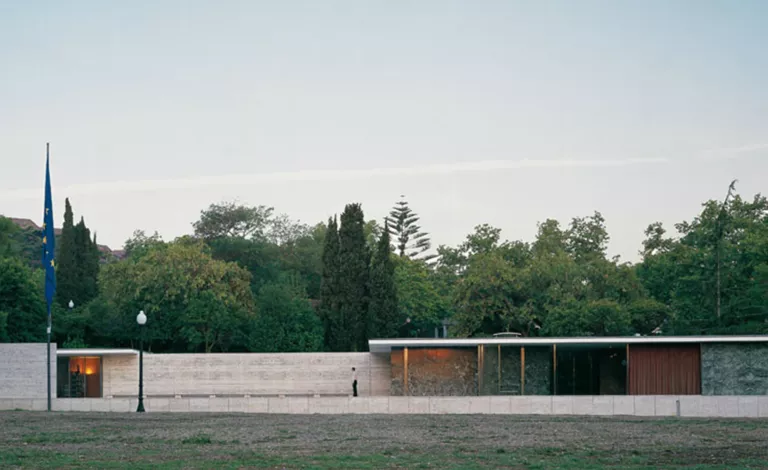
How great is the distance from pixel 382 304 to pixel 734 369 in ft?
91.6

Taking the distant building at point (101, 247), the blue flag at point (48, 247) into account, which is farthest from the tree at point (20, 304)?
the distant building at point (101, 247)

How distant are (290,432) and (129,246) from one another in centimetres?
8722

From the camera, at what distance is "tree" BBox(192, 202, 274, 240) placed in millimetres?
107188

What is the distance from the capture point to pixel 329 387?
55.8 metres

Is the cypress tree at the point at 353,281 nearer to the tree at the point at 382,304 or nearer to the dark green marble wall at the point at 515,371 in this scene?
the tree at the point at 382,304

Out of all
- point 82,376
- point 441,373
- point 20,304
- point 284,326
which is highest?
point 20,304

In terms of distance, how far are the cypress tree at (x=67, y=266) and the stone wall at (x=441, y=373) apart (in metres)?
40.7

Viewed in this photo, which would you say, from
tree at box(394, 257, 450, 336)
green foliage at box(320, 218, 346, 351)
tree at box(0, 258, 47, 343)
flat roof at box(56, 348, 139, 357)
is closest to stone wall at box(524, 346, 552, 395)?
flat roof at box(56, 348, 139, 357)

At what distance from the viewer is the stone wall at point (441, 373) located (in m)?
48.7

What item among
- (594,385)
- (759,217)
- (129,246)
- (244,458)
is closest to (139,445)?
(244,458)

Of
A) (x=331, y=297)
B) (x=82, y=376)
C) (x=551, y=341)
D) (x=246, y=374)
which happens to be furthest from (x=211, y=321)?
(x=551, y=341)

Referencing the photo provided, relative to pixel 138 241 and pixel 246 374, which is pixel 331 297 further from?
pixel 138 241

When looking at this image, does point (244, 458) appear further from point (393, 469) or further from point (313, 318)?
point (313, 318)

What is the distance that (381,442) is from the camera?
25.2 metres
